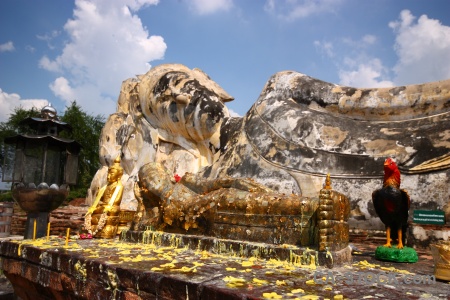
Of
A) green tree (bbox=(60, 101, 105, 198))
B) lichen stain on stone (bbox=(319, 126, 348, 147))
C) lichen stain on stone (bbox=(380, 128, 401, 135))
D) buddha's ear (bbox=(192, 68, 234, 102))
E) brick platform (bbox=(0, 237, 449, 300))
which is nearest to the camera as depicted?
brick platform (bbox=(0, 237, 449, 300))

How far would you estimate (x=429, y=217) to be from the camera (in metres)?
3.86

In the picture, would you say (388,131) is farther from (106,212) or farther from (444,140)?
(106,212)

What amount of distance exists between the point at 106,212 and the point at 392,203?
123 inches

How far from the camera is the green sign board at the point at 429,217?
12.4ft

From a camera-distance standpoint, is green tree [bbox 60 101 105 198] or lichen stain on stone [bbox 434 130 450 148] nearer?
lichen stain on stone [bbox 434 130 450 148]

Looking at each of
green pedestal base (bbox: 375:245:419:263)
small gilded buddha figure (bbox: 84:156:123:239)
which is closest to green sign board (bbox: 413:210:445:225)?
green pedestal base (bbox: 375:245:419:263)

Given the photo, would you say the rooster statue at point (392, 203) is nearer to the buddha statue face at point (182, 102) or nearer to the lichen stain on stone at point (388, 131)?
the lichen stain on stone at point (388, 131)

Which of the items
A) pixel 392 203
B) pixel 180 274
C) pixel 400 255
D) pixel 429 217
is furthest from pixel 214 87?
pixel 180 274

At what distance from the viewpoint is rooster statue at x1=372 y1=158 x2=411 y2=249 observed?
3035 mm

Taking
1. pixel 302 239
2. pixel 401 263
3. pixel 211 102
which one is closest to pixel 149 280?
pixel 302 239

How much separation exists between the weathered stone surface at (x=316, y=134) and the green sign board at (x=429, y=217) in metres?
0.18

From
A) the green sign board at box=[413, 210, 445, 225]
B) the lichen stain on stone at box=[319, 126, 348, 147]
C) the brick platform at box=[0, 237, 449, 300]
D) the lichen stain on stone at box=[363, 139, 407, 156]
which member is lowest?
the brick platform at box=[0, 237, 449, 300]

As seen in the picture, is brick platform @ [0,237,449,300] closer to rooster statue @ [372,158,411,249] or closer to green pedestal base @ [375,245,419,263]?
green pedestal base @ [375,245,419,263]

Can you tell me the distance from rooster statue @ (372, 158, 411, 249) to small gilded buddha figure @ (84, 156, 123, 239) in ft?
9.68
